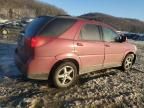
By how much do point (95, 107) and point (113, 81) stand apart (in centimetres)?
219

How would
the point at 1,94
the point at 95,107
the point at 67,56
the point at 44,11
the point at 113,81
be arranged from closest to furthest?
the point at 95,107
the point at 1,94
the point at 67,56
the point at 113,81
the point at 44,11

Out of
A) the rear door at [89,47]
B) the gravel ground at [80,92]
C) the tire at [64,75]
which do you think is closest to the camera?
the gravel ground at [80,92]

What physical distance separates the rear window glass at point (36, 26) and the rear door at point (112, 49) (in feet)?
6.31

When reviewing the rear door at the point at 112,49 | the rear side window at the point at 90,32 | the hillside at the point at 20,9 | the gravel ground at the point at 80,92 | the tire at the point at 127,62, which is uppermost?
the hillside at the point at 20,9

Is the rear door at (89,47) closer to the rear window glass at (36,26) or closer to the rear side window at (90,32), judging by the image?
the rear side window at (90,32)

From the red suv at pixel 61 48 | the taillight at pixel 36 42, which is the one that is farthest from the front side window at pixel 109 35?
the taillight at pixel 36 42

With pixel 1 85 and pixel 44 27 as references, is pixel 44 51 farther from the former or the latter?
pixel 1 85

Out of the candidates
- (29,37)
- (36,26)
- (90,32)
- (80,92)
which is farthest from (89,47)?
(29,37)

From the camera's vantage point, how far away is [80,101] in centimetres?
600

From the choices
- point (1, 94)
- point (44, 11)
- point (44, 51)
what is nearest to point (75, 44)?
point (44, 51)

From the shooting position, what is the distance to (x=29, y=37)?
6586 millimetres

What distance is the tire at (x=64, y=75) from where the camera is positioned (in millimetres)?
6820

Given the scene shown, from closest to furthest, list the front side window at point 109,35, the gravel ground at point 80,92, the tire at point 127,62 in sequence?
the gravel ground at point 80,92, the front side window at point 109,35, the tire at point 127,62

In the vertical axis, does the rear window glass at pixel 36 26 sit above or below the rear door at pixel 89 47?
above
